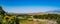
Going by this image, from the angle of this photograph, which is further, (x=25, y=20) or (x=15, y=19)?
(x=25, y=20)

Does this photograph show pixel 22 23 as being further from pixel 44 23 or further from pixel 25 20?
pixel 44 23

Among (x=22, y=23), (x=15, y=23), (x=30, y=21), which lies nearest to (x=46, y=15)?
(x=30, y=21)

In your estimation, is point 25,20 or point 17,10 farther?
point 17,10

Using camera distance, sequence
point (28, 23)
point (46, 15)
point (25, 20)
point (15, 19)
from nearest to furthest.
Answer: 1. point (15, 19)
2. point (25, 20)
3. point (28, 23)
4. point (46, 15)

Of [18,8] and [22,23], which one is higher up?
[18,8]

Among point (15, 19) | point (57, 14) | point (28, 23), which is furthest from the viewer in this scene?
point (57, 14)

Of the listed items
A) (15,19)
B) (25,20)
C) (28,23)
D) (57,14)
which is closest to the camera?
(15,19)

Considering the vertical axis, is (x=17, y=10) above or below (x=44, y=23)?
above

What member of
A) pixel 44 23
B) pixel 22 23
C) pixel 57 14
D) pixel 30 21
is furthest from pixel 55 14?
pixel 22 23

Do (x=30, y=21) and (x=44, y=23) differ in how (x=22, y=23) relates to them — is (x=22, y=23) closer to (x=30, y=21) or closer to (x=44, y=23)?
(x=30, y=21)
